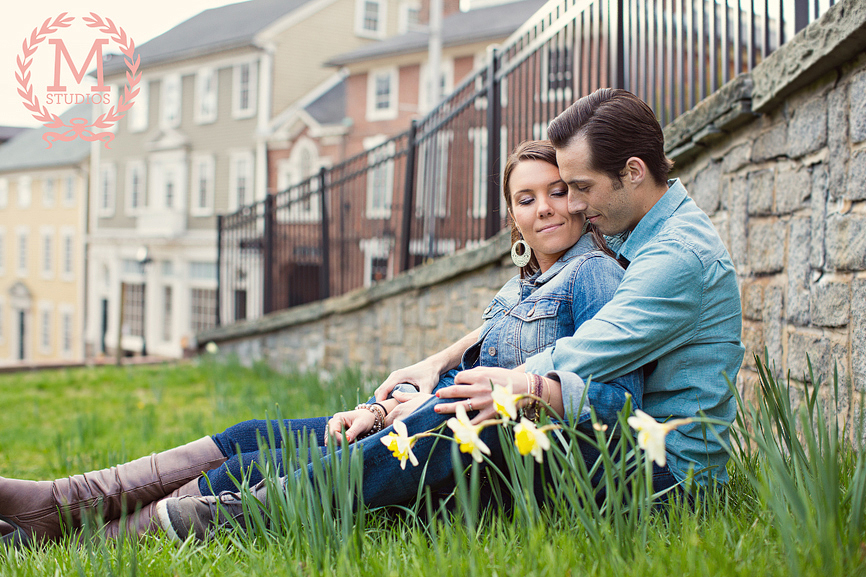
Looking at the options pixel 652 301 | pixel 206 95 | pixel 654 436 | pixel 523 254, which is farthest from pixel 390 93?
pixel 654 436

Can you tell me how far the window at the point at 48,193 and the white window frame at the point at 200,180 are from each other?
9592mm

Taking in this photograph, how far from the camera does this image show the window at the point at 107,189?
1113 inches

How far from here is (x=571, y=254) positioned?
7.00ft

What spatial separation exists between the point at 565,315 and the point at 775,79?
4.64ft

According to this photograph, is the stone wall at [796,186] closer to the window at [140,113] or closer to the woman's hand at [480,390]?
the woman's hand at [480,390]

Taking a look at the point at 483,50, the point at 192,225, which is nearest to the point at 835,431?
the point at 483,50

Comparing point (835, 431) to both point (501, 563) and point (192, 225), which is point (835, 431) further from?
point (192, 225)

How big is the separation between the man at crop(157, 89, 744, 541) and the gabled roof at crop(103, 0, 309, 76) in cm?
2315

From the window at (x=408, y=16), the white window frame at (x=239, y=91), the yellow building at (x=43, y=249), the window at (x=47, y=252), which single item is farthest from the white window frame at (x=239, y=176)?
the window at (x=47, y=252)

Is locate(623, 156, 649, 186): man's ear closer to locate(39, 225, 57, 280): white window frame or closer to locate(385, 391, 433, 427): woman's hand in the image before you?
locate(385, 391, 433, 427): woman's hand

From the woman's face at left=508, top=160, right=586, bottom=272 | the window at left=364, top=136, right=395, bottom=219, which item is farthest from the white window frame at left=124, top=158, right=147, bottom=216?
the woman's face at left=508, top=160, right=586, bottom=272

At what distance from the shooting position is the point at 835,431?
1322mm

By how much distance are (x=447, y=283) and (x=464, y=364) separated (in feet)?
10.1

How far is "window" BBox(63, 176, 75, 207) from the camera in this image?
98.0ft
